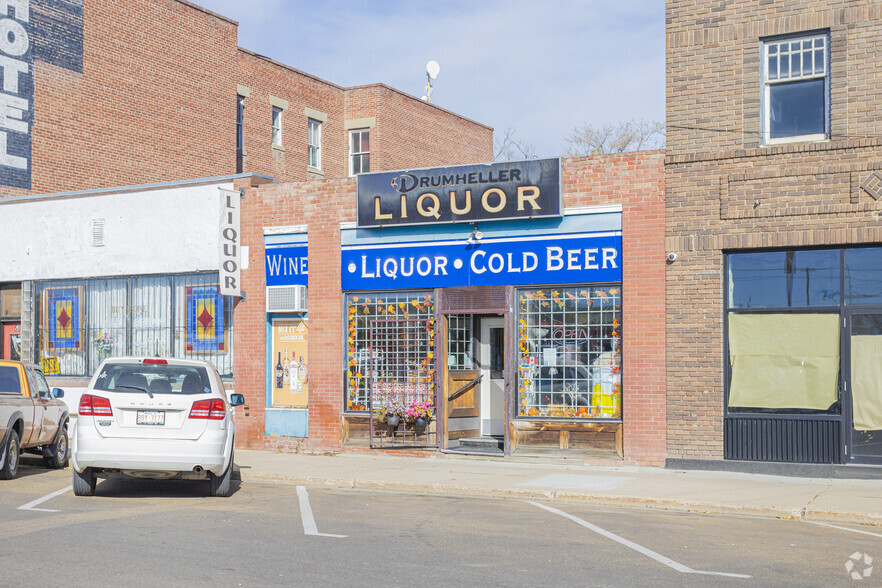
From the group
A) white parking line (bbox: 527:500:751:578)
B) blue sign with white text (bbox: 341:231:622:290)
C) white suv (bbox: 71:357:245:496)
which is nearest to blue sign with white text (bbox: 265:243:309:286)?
blue sign with white text (bbox: 341:231:622:290)

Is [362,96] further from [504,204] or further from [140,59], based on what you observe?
[504,204]

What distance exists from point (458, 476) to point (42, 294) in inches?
455

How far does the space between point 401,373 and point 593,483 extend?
16.2 ft

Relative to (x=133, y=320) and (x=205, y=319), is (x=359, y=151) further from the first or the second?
(x=205, y=319)

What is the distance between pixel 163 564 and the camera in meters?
8.04

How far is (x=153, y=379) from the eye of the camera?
12.0m

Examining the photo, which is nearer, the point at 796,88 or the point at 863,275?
the point at 863,275

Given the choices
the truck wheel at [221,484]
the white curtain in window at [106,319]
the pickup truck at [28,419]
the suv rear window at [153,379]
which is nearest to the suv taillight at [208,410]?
the suv rear window at [153,379]

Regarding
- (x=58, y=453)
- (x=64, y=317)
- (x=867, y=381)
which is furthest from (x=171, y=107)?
(x=867, y=381)

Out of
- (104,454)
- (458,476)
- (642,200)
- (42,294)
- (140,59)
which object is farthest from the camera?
(140,59)

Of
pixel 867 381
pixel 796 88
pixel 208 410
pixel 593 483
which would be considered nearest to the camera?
pixel 208 410

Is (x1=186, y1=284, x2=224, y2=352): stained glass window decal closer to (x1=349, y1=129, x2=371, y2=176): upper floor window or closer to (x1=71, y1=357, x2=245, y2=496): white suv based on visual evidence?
(x1=71, y1=357, x2=245, y2=496): white suv

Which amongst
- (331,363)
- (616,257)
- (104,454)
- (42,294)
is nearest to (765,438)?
(616,257)

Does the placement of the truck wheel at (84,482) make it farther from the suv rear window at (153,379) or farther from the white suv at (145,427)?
the suv rear window at (153,379)
